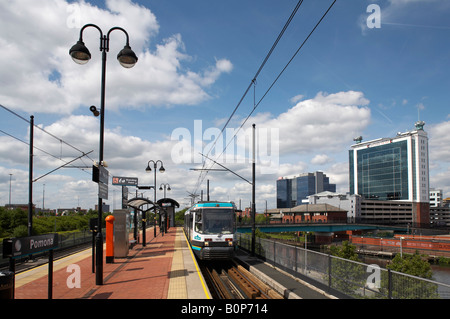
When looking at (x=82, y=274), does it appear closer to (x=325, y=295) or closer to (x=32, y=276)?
(x=32, y=276)

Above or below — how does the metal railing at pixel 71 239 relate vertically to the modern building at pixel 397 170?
below

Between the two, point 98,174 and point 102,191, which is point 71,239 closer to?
point 102,191

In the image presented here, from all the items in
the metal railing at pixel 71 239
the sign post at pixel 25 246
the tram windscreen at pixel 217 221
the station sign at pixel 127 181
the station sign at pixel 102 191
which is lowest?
the metal railing at pixel 71 239

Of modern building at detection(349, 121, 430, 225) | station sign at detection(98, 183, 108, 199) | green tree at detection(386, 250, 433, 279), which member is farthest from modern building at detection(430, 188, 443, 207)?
station sign at detection(98, 183, 108, 199)

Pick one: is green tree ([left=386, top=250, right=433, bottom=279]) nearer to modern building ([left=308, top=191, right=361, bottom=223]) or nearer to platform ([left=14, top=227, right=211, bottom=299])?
platform ([left=14, top=227, right=211, bottom=299])

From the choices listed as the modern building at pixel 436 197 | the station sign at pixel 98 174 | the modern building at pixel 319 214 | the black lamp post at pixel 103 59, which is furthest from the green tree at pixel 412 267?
the modern building at pixel 436 197

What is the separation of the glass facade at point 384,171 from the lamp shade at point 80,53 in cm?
14509

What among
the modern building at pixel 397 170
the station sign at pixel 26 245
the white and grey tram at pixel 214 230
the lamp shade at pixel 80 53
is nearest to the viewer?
the station sign at pixel 26 245

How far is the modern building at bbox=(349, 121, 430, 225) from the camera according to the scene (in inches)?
5143

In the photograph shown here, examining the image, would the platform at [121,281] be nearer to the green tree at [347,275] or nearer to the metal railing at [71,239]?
the green tree at [347,275]

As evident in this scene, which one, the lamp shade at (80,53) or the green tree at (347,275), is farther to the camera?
the lamp shade at (80,53)

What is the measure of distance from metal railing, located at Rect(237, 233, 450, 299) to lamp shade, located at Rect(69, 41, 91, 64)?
10078 mm

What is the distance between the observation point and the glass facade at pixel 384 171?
445ft
